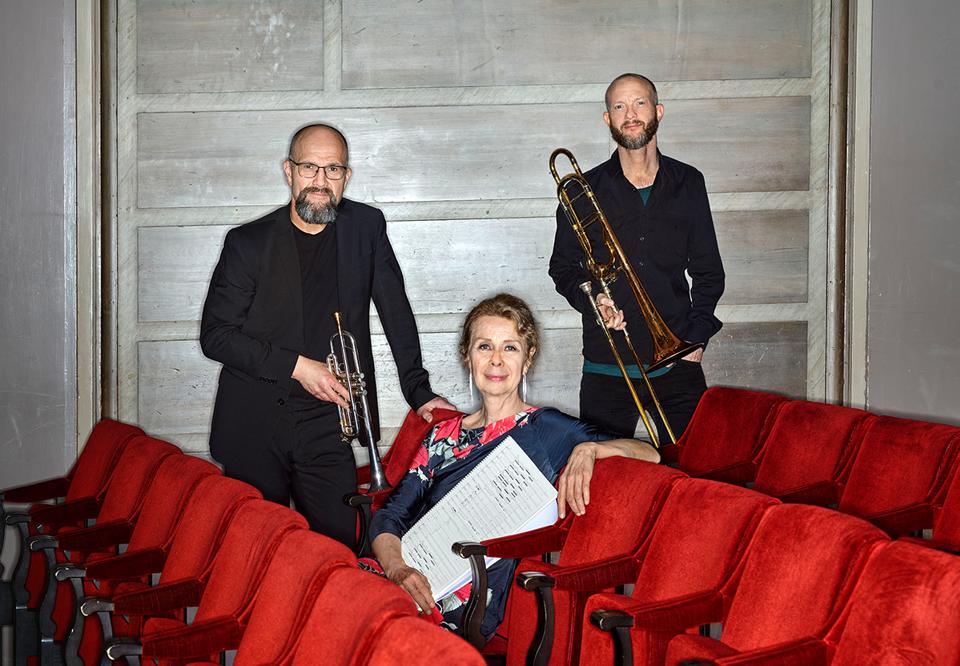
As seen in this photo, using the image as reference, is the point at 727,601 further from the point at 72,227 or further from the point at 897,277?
the point at 72,227

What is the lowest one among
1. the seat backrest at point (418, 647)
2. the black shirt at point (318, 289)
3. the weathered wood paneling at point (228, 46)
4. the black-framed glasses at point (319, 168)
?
the seat backrest at point (418, 647)

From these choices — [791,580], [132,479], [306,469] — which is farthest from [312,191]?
[791,580]

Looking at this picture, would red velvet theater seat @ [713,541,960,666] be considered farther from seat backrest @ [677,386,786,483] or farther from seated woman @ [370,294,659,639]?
seat backrest @ [677,386,786,483]

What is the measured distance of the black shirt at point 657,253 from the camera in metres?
4.01

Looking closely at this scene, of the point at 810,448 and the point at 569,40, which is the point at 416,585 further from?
the point at 569,40

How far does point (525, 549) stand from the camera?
2.20 meters

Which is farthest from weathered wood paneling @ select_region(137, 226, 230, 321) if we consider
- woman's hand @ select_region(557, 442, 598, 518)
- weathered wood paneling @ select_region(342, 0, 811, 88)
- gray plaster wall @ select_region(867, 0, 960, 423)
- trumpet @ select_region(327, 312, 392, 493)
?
gray plaster wall @ select_region(867, 0, 960, 423)

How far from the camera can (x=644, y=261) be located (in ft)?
13.1

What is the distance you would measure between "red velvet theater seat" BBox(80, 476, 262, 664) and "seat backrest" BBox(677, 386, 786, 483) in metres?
1.35

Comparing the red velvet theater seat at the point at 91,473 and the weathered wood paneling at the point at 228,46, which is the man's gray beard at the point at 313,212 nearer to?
the weathered wood paneling at the point at 228,46

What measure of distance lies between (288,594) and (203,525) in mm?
651

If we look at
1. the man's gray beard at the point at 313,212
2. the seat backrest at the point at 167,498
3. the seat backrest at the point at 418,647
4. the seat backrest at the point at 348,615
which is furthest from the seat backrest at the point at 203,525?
the man's gray beard at the point at 313,212

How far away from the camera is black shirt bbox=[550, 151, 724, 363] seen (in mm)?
4008

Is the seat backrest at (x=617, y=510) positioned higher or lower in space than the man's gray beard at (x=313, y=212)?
lower
